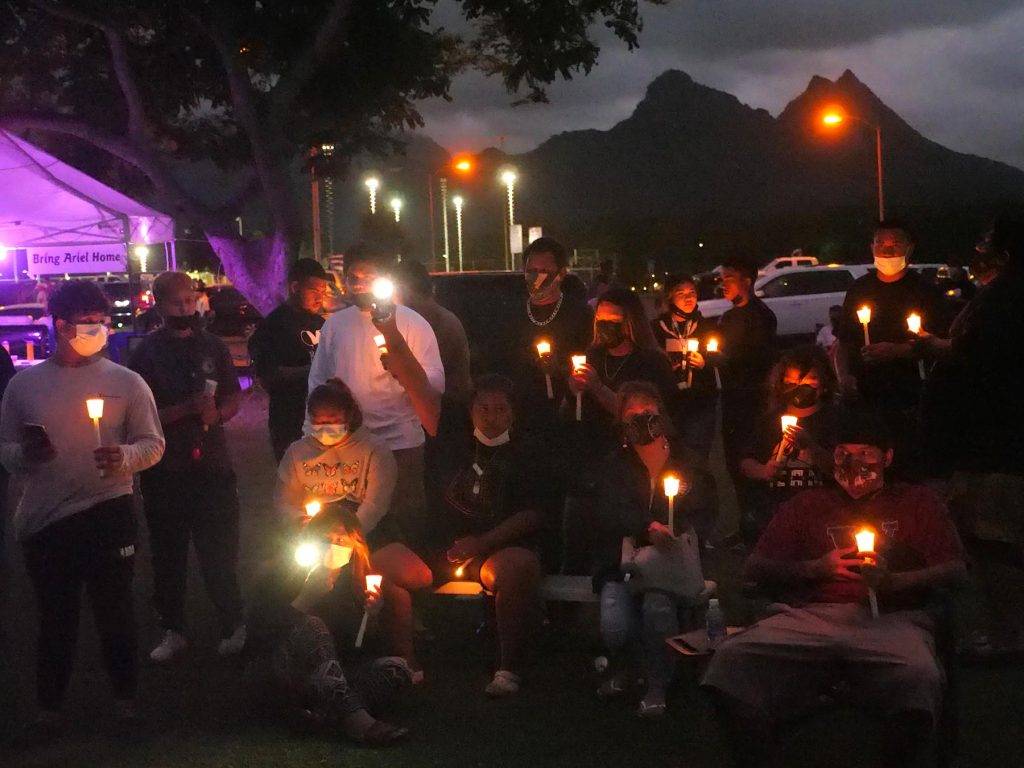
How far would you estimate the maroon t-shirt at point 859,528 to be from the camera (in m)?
4.84

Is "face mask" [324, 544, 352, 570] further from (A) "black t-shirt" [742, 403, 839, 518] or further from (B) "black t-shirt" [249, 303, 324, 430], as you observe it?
(A) "black t-shirt" [742, 403, 839, 518]

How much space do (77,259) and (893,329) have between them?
14.1 m

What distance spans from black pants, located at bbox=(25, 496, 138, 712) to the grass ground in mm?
305

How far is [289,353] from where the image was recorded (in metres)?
7.38

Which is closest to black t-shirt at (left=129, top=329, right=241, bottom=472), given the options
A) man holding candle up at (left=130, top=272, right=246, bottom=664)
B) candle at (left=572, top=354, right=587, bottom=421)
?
man holding candle up at (left=130, top=272, right=246, bottom=664)

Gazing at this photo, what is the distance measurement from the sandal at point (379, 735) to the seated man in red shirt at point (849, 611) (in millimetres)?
1475

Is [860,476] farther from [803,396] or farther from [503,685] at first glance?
[503,685]

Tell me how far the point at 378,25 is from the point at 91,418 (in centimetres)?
1727

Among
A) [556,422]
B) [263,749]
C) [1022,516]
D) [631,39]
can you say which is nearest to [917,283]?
[1022,516]

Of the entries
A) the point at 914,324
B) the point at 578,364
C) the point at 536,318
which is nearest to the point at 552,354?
the point at 536,318

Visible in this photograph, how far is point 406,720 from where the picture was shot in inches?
220

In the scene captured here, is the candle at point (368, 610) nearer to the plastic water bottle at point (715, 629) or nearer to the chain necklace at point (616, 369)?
the plastic water bottle at point (715, 629)

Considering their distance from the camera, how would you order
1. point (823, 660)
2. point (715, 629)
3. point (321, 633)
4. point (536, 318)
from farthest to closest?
point (536, 318) < point (321, 633) < point (715, 629) < point (823, 660)

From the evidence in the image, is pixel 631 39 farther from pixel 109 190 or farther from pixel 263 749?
pixel 263 749
